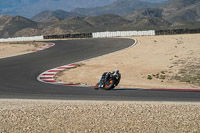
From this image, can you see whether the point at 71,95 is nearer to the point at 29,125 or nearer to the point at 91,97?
the point at 91,97

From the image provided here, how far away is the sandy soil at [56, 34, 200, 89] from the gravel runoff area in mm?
6838

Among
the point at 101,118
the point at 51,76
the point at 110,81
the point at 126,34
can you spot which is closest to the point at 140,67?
the point at 51,76

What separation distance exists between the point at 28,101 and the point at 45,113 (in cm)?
287

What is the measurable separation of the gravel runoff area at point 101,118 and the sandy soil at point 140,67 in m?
6.84

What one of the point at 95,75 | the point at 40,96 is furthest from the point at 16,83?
the point at 95,75

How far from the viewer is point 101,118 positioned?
10711 millimetres

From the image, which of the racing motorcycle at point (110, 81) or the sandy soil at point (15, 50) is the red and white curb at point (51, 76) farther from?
the sandy soil at point (15, 50)

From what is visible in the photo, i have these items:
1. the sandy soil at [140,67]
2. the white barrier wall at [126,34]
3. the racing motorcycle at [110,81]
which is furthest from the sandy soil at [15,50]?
the racing motorcycle at [110,81]

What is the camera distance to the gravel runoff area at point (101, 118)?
32.8 feet

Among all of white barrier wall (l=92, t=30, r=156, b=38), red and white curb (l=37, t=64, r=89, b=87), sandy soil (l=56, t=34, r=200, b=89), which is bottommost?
white barrier wall (l=92, t=30, r=156, b=38)

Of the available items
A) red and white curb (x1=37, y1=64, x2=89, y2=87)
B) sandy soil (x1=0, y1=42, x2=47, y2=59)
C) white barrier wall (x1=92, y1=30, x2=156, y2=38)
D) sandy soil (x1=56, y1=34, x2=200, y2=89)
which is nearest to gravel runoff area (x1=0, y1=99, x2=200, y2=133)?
sandy soil (x1=56, y1=34, x2=200, y2=89)

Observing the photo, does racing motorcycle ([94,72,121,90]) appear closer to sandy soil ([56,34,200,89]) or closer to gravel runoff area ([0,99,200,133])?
sandy soil ([56,34,200,89])

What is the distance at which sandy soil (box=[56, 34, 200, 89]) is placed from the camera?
66.7ft

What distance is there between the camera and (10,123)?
34.7ft
